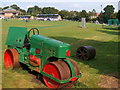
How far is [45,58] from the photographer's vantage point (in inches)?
224

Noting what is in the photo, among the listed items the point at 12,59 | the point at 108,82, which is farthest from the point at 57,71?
the point at 12,59

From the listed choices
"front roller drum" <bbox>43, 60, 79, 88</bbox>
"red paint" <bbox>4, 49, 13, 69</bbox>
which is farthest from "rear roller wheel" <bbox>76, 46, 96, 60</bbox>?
"red paint" <bbox>4, 49, 13, 69</bbox>

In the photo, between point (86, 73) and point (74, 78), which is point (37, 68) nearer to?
point (74, 78)

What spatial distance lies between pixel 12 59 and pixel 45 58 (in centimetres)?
190

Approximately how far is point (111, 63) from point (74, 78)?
15.2 ft

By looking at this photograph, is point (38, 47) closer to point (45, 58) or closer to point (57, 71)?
point (45, 58)

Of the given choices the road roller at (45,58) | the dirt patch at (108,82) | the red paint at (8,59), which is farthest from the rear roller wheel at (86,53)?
the red paint at (8,59)

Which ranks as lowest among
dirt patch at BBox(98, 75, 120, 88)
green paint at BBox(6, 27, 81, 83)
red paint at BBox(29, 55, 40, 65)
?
dirt patch at BBox(98, 75, 120, 88)

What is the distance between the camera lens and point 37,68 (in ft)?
19.4

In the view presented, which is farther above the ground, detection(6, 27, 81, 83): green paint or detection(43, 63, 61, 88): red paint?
detection(6, 27, 81, 83): green paint

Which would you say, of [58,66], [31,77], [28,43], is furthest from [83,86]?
[28,43]

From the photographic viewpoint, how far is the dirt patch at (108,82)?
20.0 feet

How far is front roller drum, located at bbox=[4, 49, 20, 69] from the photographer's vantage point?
6641mm

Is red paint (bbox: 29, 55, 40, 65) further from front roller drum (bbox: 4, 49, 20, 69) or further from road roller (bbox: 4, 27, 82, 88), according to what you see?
front roller drum (bbox: 4, 49, 20, 69)
